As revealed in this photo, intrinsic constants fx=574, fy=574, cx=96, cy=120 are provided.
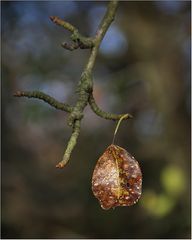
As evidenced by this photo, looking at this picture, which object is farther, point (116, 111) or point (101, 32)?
point (116, 111)

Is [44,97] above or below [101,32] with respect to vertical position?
below

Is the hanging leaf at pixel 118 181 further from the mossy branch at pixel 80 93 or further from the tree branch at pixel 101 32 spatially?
the tree branch at pixel 101 32

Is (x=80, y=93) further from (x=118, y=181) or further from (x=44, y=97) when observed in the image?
(x=118, y=181)

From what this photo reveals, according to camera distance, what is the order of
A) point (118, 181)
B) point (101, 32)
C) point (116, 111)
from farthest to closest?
point (116, 111) → point (101, 32) → point (118, 181)


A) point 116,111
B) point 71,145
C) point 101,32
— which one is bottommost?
point 71,145

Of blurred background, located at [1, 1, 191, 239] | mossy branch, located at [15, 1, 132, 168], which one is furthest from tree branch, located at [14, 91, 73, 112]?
blurred background, located at [1, 1, 191, 239]

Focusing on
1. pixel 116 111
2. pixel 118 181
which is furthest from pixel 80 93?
pixel 116 111

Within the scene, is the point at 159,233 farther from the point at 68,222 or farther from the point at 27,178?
the point at 27,178
